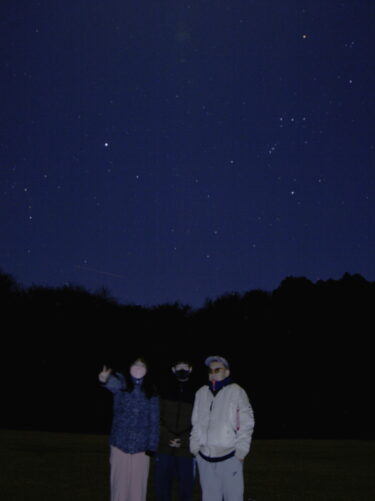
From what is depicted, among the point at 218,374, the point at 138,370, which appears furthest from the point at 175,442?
the point at 218,374

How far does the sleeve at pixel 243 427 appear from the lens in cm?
789

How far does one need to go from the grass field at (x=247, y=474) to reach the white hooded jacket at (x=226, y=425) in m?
5.50

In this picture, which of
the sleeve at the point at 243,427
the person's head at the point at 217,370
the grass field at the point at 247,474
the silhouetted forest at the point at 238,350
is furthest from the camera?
the silhouetted forest at the point at 238,350

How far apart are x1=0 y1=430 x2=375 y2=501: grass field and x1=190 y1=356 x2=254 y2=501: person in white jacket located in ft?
17.7

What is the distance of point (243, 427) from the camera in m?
7.94

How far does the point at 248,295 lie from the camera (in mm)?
60625

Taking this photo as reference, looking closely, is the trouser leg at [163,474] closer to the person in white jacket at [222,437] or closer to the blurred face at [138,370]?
the blurred face at [138,370]

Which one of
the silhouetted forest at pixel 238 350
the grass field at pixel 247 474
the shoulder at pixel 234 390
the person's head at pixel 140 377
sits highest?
the silhouetted forest at pixel 238 350

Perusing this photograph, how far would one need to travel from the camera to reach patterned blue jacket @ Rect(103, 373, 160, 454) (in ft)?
30.3

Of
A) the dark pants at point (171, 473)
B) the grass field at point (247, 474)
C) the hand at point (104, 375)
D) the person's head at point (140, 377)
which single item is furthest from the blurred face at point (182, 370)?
the grass field at point (247, 474)

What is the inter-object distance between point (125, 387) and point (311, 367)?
41792 millimetres

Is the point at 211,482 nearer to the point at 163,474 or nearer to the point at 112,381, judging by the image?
the point at 163,474

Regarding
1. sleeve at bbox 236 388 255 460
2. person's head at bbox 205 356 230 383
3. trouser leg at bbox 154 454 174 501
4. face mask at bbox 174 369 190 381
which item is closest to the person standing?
trouser leg at bbox 154 454 174 501

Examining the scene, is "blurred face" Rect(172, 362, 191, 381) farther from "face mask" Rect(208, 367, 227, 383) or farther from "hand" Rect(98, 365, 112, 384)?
"face mask" Rect(208, 367, 227, 383)
